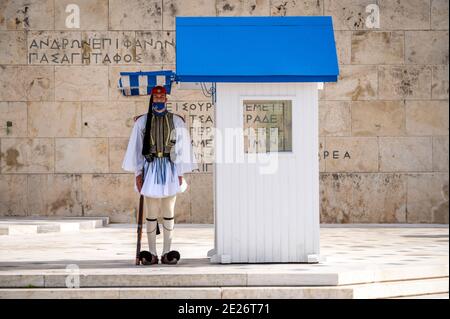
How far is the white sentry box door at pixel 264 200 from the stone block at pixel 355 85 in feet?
25.5

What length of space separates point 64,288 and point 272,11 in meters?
10.3

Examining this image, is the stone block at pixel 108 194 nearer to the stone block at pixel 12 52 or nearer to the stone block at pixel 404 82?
the stone block at pixel 12 52

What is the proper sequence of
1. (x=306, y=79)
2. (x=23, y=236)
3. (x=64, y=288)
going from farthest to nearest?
(x=23, y=236), (x=306, y=79), (x=64, y=288)

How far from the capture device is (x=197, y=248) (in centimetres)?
1337

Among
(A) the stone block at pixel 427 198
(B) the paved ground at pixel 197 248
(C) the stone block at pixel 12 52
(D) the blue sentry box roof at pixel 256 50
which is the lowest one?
(B) the paved ground at pixel 197 248

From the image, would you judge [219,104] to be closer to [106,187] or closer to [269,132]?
[269,132]

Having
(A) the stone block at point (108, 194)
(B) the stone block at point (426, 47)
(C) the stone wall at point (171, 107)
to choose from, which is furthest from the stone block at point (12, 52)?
(B) the stone block at point (426, 47)

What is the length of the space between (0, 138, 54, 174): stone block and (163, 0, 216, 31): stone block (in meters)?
3.11

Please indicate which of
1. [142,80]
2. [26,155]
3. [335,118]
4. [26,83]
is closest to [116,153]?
[26,155]

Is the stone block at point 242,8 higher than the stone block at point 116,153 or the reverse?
higher

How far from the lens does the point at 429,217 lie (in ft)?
61.2

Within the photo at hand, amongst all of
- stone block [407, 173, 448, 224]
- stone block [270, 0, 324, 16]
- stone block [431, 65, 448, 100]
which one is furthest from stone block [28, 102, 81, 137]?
stone block [431, 65, 448, 100]

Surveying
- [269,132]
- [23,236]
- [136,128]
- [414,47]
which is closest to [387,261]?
[269,132]

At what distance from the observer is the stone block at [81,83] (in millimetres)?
18609
